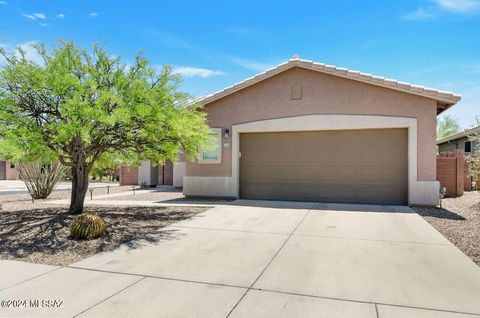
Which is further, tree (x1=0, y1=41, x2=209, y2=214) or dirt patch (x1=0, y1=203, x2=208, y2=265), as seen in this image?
tree (x1=0, y1=41, x2=209, y2=214)

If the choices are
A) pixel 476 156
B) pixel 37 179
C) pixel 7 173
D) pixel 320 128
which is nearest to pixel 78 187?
pixel 37 179

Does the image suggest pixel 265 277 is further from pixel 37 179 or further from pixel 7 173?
pixel 7 173

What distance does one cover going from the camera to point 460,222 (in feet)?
27.3

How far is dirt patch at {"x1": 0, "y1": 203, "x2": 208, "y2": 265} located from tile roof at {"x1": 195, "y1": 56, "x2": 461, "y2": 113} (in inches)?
198

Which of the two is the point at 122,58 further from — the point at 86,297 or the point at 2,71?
the point at 86,297

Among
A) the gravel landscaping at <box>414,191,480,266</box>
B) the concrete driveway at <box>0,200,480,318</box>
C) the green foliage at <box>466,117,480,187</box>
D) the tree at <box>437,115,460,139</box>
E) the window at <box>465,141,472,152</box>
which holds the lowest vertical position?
the concrete driveway at <box>0,200,480,318</box>

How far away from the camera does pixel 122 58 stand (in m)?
8.65

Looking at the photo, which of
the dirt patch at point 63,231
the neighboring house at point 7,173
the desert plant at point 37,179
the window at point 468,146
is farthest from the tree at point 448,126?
the neighboring house at point 7,173

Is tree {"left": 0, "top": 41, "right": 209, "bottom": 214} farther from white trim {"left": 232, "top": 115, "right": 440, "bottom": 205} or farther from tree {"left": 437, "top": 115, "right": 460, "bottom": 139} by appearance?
tree {"left": 437, "top": 115, "right": 460, "bottom": 139}

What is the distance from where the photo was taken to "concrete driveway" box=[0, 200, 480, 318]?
356 centimetres

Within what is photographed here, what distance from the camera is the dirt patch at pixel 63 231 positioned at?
5.75 meters

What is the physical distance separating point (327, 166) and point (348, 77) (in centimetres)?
337

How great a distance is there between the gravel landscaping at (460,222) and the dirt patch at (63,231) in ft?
20.2

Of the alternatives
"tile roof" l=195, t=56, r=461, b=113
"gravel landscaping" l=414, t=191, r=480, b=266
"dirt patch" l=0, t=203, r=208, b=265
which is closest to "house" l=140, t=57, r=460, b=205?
"tile roof" l=195, t=56, r=461, b=113
